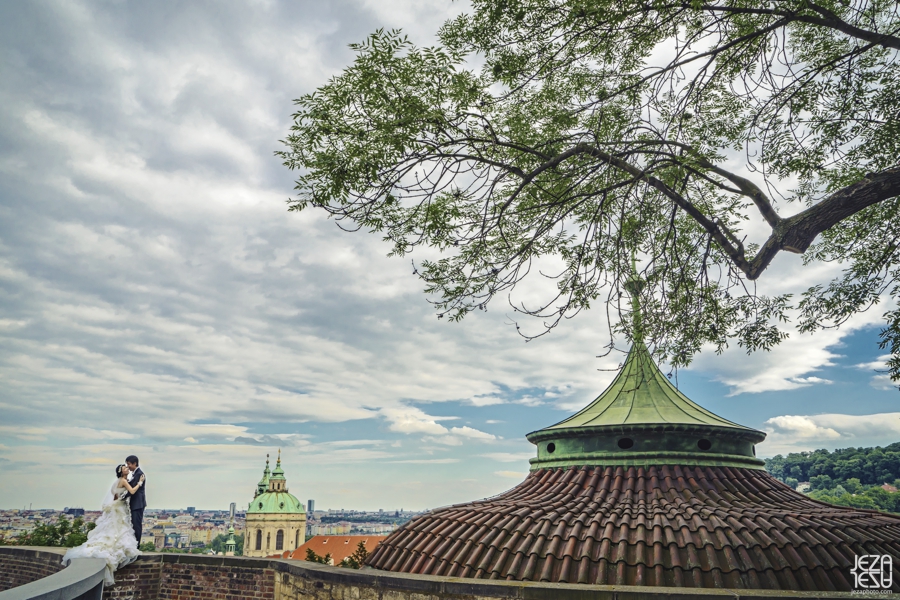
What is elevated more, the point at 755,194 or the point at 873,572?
the point at 755,194

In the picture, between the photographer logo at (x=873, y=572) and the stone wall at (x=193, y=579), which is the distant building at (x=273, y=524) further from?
the photographer logo at (x=873, y=572)

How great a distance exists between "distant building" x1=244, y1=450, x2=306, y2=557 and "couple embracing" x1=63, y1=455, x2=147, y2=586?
358 feet

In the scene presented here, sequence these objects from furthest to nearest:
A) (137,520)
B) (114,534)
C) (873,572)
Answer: (137,520) < (114,534) < (873,572)

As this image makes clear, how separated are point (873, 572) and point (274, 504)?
117174 mm

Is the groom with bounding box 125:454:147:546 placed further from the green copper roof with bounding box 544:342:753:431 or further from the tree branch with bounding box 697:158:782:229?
the tree branch with bounding box 697:158:782:229

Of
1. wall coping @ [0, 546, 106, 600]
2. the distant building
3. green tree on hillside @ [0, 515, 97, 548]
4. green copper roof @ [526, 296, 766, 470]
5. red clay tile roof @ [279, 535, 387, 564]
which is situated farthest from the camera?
the distant building

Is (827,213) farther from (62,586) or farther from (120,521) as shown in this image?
(120,521)

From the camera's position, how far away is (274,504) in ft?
373

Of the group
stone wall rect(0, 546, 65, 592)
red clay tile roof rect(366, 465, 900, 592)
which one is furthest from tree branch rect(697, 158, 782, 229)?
stone wall rect(0, 546, 65, 592)

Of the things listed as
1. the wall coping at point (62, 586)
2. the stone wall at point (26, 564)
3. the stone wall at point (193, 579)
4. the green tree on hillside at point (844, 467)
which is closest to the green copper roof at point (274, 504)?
the green tree on hillside at point (844, 467)

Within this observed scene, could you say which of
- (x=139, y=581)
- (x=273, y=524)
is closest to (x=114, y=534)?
(x=139, y=581)

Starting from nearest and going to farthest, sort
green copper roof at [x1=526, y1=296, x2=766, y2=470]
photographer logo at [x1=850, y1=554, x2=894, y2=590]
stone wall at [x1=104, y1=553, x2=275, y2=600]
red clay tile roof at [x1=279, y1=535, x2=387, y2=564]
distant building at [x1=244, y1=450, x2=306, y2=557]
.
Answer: photographer logo at [x1=850, y1=554, x2=894, y2=590], stone wall at [x1=104, y1=553, x2=275, y2=600], green copper roof at [x1=526, y1=296, x2=766, y2=470], red clay tile roof at [x1=279, y1=535, x2=387, y2=564], distant building at [x1=244, y1=450, x2=306, y2=557]

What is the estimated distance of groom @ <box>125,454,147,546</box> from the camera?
1006 cm

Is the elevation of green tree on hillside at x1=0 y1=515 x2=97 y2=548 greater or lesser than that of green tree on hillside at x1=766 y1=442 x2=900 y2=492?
lesser
